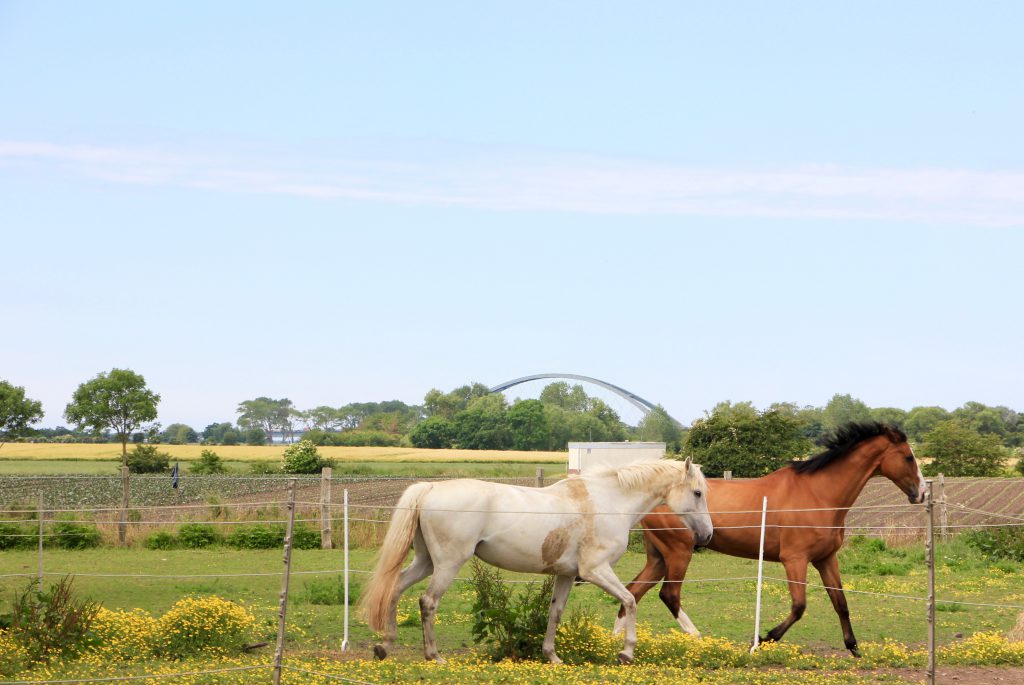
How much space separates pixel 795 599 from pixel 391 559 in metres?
3.66

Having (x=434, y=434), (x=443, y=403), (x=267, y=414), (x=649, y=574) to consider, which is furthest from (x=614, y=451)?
(x=267, y=414)

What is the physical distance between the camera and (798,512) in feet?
31.4

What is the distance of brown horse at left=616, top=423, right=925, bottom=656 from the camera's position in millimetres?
9312

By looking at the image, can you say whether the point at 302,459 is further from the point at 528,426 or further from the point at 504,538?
the point at 528,426

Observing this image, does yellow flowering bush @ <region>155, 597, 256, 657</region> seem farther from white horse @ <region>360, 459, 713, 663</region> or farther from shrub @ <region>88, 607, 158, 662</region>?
white horse @ <region>360, 459, 713, 663</region>

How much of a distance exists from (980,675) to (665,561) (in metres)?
2.84

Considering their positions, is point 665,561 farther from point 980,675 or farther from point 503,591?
point 980,675

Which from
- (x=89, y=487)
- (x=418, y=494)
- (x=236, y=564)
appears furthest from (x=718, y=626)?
(x=89, y=487)

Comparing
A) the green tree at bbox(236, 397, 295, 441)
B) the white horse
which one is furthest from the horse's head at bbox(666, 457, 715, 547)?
the green tree at bbox(236, 397, 295, 441)

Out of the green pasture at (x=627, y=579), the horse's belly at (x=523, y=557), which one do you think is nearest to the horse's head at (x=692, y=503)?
the horse's belly at (x=523, y=557)

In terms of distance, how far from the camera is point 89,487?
31.7m

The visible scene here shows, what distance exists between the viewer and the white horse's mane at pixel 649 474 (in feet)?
28.2

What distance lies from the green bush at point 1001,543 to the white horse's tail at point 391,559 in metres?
12.5

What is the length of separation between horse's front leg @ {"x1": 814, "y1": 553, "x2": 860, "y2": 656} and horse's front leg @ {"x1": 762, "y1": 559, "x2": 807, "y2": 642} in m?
0.16
